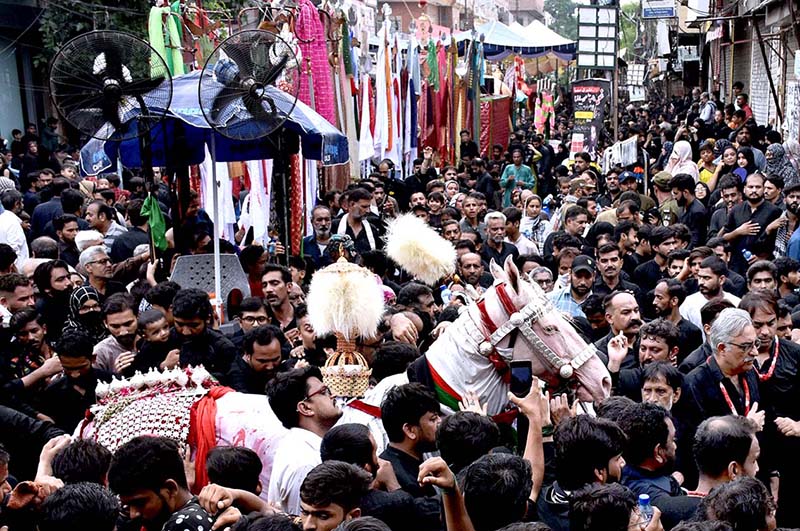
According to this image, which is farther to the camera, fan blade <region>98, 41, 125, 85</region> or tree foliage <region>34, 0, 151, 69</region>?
tree foliage <region>34, 0, 151, 69</region>

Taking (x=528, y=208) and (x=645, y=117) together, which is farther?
(x=645, y=117)

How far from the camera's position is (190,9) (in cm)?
→ 977

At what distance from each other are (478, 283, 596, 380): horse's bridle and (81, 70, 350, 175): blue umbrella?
3.76m

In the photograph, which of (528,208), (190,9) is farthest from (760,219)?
(190,9)

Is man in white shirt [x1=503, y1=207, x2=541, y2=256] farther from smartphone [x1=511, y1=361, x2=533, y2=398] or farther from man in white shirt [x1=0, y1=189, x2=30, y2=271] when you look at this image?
smartphone [x1=511, y1=361, x2=533, y2=398]

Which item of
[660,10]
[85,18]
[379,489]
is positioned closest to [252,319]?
[379,489]

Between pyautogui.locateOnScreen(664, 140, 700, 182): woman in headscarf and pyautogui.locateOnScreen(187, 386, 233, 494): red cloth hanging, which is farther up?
pyautogui.locateOnScreen(664, 140, 700, 182): woman in headscarf

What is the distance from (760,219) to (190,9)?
5.83 metres

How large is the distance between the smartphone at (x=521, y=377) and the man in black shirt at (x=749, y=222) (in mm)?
5201

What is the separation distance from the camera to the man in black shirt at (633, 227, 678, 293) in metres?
8.07

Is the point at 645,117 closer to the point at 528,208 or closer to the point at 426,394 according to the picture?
the point at 528,208

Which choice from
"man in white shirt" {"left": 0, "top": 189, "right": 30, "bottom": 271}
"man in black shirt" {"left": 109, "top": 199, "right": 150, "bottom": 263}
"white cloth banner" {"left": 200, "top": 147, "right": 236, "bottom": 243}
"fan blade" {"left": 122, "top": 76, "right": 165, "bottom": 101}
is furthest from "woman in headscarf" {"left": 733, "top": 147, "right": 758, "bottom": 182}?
"man in white shirt" {"left": 0, "top": 189, "right": 30, "bottom": 271}

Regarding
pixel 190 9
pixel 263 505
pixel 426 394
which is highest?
pixel 190 9

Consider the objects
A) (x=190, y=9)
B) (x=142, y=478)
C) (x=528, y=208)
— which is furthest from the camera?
(x=528, y=208)
